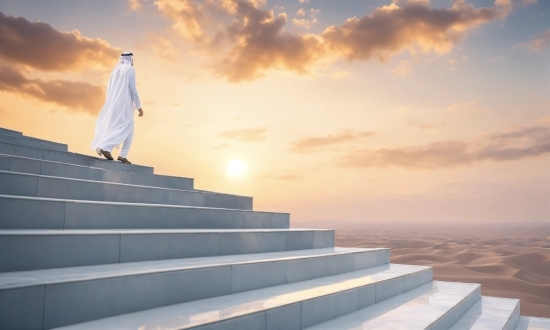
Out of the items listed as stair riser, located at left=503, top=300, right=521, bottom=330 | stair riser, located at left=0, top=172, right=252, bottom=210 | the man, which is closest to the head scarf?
the man

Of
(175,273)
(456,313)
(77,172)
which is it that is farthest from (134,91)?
(456,313)

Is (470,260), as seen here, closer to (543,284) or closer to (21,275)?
(543,284)

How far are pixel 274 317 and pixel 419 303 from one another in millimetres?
2664

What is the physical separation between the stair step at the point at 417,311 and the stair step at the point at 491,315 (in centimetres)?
9

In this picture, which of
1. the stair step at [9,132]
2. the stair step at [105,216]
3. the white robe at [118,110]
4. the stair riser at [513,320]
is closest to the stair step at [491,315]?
the stair riser at [513,320]

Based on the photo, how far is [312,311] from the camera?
151 inches

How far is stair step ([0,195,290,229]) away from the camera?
3.64m

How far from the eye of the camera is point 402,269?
21.8 ft

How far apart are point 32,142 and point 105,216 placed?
190 inches

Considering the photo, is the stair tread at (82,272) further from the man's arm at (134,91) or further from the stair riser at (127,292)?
the man's arm at (134,91)

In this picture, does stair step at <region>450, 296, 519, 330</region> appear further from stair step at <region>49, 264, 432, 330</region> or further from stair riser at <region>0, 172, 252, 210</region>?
stair riser at <region>0, 172, 252, 210</region>

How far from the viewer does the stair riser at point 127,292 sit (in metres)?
2.42

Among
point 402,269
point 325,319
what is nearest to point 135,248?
point 325,319

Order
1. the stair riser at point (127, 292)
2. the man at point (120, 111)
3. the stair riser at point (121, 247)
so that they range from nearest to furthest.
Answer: the stair riser at point (127, 292) → the stair riser at point (121, 247) → the man at point (120, 111)
